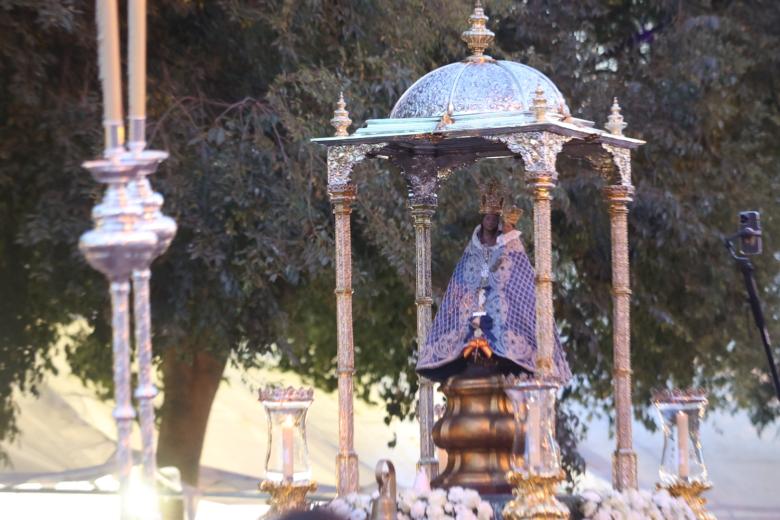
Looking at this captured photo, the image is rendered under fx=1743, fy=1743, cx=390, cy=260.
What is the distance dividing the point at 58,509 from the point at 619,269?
8836mm

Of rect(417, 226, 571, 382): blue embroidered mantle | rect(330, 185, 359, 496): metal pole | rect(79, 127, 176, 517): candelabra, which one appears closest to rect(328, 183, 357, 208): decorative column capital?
rect(330, 185, 359, 496): metal pole

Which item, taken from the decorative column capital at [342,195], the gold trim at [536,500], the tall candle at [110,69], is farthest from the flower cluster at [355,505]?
the tall candle at [110,69]

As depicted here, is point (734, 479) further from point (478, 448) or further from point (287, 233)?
point (478, 448)

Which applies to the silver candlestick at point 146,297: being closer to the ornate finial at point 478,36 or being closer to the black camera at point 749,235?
the black camera at point 749,235

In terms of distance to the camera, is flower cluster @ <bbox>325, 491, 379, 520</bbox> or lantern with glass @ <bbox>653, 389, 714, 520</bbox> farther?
lantern with glass @ <bbox>653, 389, 714, 520</bbox>

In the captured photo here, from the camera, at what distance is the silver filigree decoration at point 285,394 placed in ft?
32.2

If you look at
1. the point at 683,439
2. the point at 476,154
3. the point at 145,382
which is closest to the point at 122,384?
the point at 145,382

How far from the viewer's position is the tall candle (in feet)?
16.1

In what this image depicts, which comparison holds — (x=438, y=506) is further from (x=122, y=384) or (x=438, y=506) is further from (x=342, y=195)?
(x=122, y=384)

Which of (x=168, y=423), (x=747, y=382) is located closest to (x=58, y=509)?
(x=168, y=423)

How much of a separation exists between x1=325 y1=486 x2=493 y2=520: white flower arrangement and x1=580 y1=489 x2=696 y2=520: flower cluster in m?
0.61

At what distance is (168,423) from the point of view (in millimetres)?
16406

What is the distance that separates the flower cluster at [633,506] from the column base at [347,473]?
1.41 m

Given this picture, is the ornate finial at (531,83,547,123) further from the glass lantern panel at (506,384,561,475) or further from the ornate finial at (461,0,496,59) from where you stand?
the glass lantern panel at (506,384,561,475)
